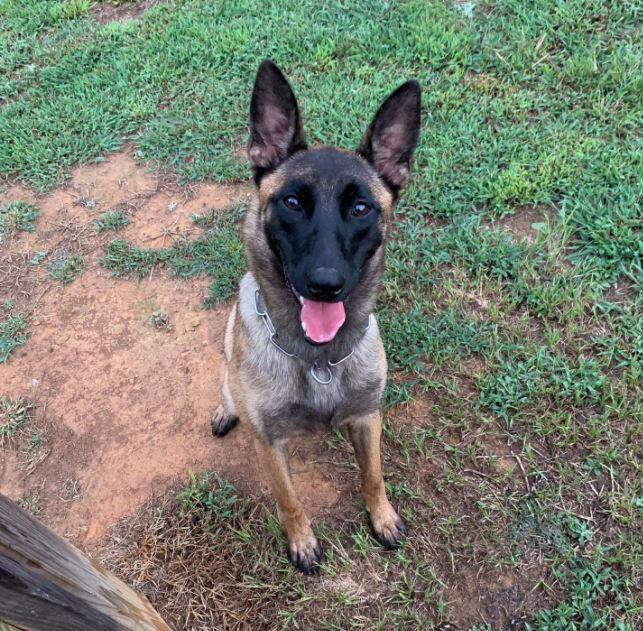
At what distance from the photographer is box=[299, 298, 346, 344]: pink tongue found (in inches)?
89.7

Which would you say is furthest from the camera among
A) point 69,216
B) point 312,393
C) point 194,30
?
point 194,30

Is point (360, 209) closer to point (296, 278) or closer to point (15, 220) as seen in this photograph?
point (296, 278)

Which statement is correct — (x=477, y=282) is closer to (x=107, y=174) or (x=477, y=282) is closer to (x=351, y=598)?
(x=351, y=598)

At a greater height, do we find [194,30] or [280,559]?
[194,30]

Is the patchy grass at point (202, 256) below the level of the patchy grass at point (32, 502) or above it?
A: above

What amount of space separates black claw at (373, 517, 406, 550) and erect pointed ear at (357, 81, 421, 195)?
167 centimetres

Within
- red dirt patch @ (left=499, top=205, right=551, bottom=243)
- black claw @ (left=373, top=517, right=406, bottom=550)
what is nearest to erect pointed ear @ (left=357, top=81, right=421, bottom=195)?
red dirt patch @ (left=499, top=205, right=551, bottom=243)

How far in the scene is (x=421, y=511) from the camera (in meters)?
2.86

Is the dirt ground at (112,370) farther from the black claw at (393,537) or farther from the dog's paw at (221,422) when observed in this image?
the black claw at (393,537)

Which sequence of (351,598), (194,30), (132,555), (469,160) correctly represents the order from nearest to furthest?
(351,598)
(132,555)
(469,160)
(194,30)

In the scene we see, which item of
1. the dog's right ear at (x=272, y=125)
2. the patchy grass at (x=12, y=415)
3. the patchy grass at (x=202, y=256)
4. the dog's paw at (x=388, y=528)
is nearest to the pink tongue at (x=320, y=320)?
the dog's right ear at (x=272, y=125)

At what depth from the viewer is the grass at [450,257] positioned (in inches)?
105

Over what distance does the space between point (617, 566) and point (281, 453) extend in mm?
1643

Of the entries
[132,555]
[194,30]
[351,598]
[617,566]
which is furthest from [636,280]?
[194,30]
